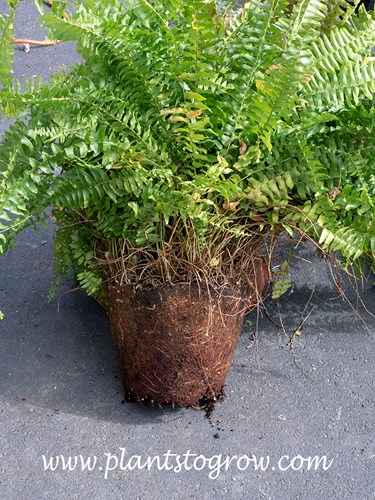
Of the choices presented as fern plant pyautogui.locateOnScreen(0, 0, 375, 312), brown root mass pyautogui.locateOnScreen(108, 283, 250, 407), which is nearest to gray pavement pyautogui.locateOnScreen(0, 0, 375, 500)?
brown root mass pyautogui.locateOnScreen(108, 283, 250, 407)

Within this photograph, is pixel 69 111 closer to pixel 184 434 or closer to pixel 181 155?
pixel 181 155

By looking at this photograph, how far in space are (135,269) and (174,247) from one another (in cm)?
9

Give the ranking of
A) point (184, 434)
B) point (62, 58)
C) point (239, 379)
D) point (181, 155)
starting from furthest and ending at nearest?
point (62, 58) < point (239, 379) < point (184, 434) < point (181, 155)

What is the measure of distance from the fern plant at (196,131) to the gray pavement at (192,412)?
322 millimetres

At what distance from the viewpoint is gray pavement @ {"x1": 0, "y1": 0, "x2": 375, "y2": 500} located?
1299mm

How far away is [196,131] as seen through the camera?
119 cm

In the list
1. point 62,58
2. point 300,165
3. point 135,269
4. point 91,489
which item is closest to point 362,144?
point 300,165

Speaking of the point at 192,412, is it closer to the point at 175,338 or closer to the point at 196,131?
the point at 175,338

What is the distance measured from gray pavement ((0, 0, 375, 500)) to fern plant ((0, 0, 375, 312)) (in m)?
0.32

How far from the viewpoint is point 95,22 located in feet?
3.65

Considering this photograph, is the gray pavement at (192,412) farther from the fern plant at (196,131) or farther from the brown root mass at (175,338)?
the fern plant at (196,131)

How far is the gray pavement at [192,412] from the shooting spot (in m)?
1.30

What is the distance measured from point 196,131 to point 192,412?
1.92 feet

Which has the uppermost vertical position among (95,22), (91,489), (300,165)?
(95,22)
